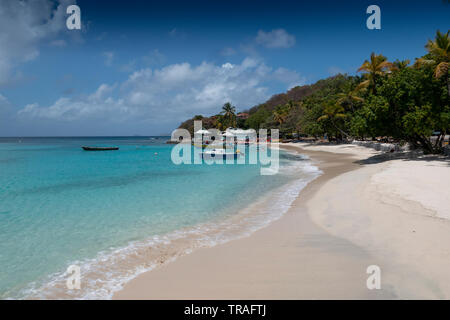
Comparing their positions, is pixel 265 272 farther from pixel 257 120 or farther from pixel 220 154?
pixel 257 120

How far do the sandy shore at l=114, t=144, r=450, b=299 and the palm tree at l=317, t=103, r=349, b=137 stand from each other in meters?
38.7

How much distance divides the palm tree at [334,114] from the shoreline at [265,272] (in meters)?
42.6

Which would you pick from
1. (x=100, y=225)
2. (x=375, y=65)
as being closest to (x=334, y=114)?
(x=375, y=65)

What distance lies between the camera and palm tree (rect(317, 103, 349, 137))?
44.8 meters

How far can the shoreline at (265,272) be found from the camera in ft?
13.8

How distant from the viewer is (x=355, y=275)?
4602 millimetres

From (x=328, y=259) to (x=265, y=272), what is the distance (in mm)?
1414

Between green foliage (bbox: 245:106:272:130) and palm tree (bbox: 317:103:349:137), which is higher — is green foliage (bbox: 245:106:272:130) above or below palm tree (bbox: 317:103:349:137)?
above

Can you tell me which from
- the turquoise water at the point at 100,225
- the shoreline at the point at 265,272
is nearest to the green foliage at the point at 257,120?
the turquoise water at the point at 100,225

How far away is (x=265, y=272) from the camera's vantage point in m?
4.89

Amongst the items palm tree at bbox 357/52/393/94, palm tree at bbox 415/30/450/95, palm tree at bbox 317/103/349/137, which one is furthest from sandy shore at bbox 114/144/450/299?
palm tree at bbox 317/103/349/137

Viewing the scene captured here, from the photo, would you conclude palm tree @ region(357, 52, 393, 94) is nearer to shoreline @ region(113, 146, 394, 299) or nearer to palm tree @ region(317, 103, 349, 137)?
palm tree @ region(317, 103, 349, 137)

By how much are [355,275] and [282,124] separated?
67606 mm
